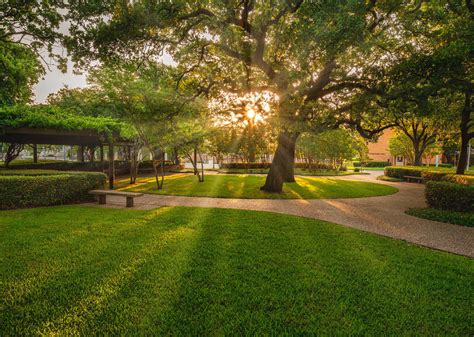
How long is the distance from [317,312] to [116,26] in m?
9.56

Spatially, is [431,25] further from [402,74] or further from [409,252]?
[409,252]

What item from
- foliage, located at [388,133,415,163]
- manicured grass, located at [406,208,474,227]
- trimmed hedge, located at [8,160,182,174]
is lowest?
manicured grass, located at [406,208,474,227]

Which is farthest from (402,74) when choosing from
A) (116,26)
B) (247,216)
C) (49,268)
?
(49,268)

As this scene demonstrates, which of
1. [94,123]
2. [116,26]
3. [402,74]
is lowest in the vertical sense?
[94,123]

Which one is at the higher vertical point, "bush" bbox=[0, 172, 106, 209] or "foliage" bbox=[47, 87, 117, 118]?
"foliage" bbox=[47, 87, 117, 118]

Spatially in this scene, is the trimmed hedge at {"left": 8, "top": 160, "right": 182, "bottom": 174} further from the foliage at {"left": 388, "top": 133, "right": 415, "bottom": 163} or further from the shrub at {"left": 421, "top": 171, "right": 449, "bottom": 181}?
the foliage at {"left": 388, "top": 133, "right": 415, "bottom": 163}

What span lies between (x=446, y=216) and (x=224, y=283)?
8.58 meters

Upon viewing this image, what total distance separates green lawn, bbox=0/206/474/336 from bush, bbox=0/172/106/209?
2.94m

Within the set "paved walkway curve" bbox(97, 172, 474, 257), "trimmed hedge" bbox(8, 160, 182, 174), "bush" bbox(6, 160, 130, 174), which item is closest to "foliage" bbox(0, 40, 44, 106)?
"paved walkway curve" bbox(97, 172, 474, 257)

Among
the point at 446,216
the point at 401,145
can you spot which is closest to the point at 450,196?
the point at 446,216

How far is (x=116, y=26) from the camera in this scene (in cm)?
762

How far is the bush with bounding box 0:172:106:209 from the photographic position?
8.45 m

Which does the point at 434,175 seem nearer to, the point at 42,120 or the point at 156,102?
the point at 156,102

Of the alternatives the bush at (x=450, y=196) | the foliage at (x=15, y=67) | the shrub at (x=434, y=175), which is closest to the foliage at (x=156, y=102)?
the foliage at (x=15, y=67)
